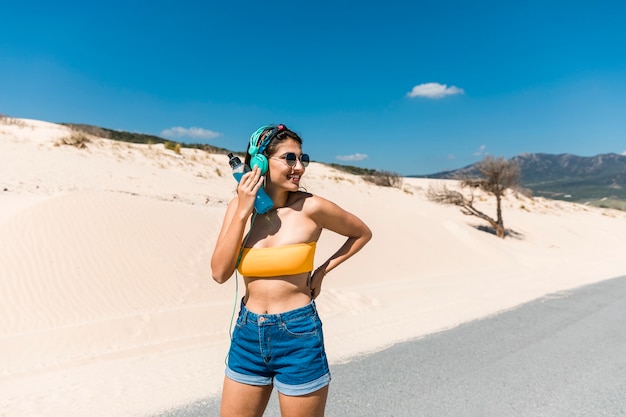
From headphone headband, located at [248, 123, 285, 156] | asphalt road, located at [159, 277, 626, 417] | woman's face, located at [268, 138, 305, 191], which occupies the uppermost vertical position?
headphone headband, located at [248, 123, 285, 156]

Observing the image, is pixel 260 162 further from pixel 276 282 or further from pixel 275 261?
pixel 276 282

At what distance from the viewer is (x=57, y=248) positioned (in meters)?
8.38

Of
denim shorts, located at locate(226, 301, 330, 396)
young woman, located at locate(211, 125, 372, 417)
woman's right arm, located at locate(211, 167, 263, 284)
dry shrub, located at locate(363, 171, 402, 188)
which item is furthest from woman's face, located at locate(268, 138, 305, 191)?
dry shrub, located at locate(363, 171, 402, 188)

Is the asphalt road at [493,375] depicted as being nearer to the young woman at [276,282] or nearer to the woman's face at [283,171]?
the young woman at [276,282]

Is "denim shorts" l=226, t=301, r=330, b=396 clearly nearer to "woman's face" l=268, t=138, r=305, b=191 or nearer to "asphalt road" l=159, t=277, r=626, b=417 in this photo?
"woman's face" l=268, t=138, r=305, b=191

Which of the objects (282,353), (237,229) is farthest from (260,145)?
(282,353)

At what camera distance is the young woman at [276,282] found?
2096 millimetres

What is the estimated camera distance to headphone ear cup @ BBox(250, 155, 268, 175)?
7.14 ft

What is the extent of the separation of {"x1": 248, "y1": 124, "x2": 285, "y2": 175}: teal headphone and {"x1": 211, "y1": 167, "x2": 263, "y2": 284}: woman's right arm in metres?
0.07

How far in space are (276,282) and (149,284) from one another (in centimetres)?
690

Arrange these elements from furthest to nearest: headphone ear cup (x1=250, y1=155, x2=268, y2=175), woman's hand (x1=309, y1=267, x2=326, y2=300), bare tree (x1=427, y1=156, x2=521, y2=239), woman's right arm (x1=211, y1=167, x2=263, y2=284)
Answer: bare tree (x1=427, y1=156, x2=521, y2=239) < woman's hand (x1=309, y1=267, x2=326, y2=300) < headphone ear cup (x1=250, y1=155, x2=268, y2=175) < woman's right arm (x1=211, y1=167, x2=263, y2=284)

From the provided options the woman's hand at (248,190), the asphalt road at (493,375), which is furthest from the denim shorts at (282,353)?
the asphalt road at (493,375)

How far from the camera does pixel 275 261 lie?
86.0 inches

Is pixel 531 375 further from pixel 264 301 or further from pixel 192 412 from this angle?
pixel 264 301
